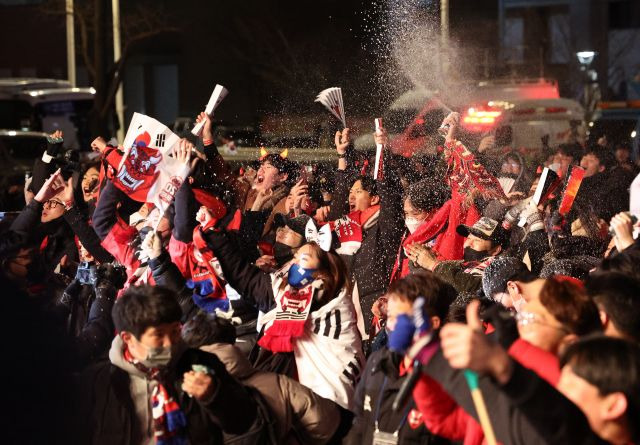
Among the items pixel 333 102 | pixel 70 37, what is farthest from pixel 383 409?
pixel 70 37

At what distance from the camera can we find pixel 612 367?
10.6ft

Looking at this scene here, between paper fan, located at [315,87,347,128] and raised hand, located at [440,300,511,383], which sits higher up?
paper fan, located at [315,87,347,128]

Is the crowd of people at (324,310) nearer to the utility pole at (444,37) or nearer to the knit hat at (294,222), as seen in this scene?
the knit hat at (294,222)

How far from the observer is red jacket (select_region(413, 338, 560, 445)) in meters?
3.65

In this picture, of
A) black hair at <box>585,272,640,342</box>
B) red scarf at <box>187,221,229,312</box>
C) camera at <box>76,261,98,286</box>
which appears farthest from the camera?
camera at <box>76,261,98,286</box>

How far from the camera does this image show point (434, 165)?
32.9ft

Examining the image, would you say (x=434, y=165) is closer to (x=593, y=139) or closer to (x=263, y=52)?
(x=593, y=139)

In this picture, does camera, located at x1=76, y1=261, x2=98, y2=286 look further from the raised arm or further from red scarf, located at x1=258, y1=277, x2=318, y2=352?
red scarf, located at x1=258, y1=277, x2=318, y2=352

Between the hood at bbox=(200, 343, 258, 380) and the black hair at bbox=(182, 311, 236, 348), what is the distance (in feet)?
0.17

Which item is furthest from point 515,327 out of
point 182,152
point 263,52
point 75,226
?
point 263,52

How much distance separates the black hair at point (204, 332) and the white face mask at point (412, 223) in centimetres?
303

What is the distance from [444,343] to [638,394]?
0.59 metres

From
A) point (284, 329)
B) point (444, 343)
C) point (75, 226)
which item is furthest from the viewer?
point (75, 226)

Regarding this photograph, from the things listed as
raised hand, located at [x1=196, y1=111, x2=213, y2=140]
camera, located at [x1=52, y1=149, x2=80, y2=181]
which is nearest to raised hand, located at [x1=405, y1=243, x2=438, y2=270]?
raised hand, located at [x1=196, y1=111, x2=213, y2=140]
